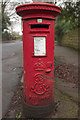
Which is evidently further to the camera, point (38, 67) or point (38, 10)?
point (38, 67)

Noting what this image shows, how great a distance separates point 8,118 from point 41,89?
0.86 meters

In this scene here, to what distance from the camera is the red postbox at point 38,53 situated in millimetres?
2219

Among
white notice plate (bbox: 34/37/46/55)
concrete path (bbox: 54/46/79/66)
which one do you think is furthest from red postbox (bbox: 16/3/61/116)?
concrete path (bbox: 54/46/79/66)

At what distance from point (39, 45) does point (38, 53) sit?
5.5 inches

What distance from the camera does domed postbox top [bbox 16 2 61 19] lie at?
83.7 inches

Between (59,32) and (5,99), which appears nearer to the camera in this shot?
(5,99)

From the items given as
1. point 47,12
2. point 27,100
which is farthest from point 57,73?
point 47,12

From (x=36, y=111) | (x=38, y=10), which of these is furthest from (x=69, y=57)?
(x=38, y=10)

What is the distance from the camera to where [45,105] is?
2.56m

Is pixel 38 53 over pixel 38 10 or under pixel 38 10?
under

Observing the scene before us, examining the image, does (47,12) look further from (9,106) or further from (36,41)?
(9,106)

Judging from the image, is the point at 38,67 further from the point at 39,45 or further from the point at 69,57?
the point at 69,57

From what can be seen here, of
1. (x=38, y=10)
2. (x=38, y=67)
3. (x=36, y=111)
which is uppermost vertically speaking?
(x=38, y=10)

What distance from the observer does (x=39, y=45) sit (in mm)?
2336
